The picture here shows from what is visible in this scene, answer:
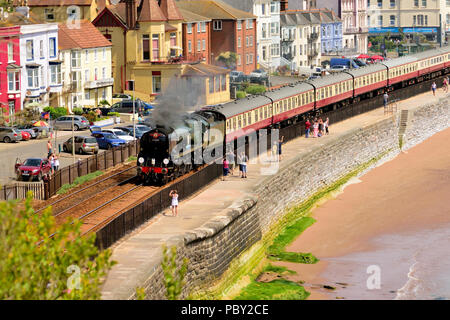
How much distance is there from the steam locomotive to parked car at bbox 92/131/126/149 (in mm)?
7506

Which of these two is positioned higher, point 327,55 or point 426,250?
point 327,55

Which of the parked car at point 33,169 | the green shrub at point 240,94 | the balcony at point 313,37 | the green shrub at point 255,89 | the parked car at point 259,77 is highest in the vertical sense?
the balcony at point 313,37

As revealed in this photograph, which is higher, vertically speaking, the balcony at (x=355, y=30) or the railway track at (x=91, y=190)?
the balcony at (x=355, y=30)

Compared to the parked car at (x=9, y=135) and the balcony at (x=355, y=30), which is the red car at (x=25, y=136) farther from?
the balcony at (x=355, y=30)

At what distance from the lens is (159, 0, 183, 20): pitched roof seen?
86.1 meters

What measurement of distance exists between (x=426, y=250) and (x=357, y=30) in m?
97.7

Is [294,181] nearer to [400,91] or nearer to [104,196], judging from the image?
[104,196]

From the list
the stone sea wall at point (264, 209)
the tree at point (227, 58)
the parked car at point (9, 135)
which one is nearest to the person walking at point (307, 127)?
the stone sea wall at point (264, 209)

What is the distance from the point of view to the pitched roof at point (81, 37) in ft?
243

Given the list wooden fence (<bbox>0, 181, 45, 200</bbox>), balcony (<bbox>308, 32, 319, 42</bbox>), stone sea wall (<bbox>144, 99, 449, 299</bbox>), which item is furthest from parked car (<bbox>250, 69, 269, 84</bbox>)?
wooden fence (<bbox>0, 181, 45, 200</bbox>)

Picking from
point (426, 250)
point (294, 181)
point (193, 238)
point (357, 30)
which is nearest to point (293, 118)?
point (294, 181)

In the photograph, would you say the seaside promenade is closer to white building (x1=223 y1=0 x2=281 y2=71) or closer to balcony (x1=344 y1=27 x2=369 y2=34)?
white building (x1=223 y1=0 x2=281 y2=71)

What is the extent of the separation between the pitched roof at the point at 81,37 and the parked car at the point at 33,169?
27.7 metres

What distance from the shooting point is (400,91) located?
7775 centimetres
